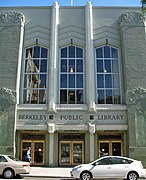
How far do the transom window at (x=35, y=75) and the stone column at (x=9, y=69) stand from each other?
88 centimetres

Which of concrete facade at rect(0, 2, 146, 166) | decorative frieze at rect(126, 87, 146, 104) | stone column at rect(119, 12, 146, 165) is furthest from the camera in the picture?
decorative frieze at rect(126, 87, 146, 104)

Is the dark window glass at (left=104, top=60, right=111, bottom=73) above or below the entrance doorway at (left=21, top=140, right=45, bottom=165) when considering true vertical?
above

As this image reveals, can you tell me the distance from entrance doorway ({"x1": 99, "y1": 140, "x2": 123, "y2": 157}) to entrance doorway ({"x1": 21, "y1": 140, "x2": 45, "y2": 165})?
4.90 m

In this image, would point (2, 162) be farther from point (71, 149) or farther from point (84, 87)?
point (84, 87)

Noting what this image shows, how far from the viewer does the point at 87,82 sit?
74.4 feet

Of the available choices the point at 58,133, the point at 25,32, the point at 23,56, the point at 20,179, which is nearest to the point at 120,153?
the point at 58,133

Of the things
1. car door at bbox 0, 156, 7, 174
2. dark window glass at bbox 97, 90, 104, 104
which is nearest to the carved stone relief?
dark window glass at bbox 97, 90, 104, 104

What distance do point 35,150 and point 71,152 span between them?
3.02 metres

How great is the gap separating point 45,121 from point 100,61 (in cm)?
720

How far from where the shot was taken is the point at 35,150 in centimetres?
2239

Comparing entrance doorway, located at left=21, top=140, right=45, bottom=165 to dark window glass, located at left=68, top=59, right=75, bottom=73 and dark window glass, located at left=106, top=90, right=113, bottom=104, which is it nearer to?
dark window glass, located at left=106, top=90, right=113, bottom=104

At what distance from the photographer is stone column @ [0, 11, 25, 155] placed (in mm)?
21500

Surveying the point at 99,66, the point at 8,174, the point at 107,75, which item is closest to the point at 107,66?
the point at 99,66

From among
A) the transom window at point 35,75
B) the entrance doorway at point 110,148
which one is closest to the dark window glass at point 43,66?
the transom window at point 35,75
